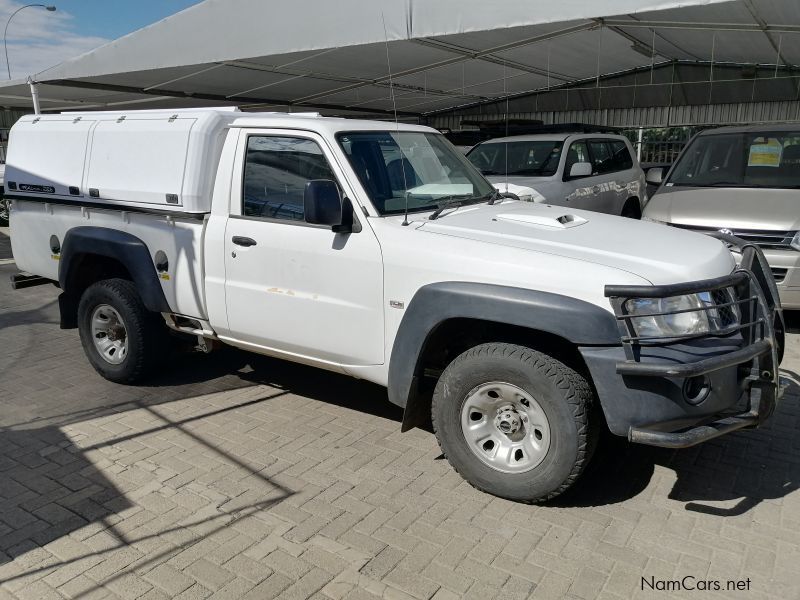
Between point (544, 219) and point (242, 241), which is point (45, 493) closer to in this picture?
point (242, 241)

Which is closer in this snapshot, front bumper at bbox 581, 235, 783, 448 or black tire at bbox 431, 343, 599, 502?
front bumper at bbox 581, 235, 783, 448

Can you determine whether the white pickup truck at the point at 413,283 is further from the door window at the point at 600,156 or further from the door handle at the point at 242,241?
the door window at the point at 600,156

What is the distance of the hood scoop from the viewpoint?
12.4ft

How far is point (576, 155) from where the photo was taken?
921 centimetres

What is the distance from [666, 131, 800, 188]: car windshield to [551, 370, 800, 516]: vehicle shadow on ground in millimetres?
3544

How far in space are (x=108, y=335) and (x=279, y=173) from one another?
2.20 m

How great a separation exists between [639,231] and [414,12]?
4013 mm

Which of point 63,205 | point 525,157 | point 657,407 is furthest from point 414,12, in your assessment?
point 657,407

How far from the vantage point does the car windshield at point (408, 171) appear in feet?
12.8

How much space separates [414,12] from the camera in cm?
669

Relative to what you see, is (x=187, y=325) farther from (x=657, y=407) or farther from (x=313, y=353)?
(x=657, y=407)

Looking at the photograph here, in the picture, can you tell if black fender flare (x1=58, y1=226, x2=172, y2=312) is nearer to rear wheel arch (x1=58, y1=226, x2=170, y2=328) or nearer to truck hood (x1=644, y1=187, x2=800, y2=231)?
rear wheel arch (x1=58, y1=226, x2=170, y2=328)

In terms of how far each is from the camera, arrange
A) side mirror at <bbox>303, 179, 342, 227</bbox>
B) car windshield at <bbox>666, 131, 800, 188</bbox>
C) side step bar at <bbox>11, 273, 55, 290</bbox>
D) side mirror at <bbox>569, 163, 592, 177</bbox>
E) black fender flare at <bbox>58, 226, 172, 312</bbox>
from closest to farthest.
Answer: side mirror at <bbox>303, 179, 342, 227</bbox> < black fender flare at <bbox>58, 226, 172, 312</bbox> < side step bar at <bbox>11, 273, 55, 290</bbox> < car windshield at <bbox>666, 131, 800, 188</bbox> < side mirror at <bbox>569, 163, 592, 177</bbox>

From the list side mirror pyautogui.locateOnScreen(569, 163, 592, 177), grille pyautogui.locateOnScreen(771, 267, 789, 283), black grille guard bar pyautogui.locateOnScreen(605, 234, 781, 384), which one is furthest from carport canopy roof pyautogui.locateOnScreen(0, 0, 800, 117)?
black grille guard bar pyautogui.locateOnScreen(605, 234, 781, 384)
